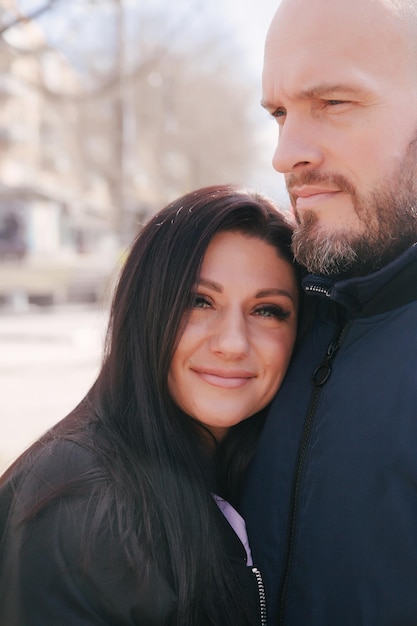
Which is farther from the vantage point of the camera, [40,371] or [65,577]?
[40,371]

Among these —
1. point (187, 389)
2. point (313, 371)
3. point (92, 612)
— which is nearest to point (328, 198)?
point (313, 371)

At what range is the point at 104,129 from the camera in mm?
45844

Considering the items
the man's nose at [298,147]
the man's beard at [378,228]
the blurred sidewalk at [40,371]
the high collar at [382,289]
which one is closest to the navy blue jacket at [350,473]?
the high collar at [382,289]

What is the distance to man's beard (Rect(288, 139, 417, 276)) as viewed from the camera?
205 centimetres

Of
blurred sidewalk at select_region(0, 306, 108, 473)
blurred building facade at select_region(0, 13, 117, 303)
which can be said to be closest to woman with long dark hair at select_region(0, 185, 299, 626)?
blurred sidewalk at select_region(0, 306, 108, 473)

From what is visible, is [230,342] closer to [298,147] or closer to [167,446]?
[167,446]

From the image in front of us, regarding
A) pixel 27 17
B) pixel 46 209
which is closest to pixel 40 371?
pixel 27 17

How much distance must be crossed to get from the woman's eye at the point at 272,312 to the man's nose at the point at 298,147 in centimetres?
51

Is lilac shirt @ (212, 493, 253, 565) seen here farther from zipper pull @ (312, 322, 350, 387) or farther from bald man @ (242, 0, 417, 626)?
zipper pull @ (312, 322, 350, 387)

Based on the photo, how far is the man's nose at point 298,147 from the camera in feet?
7.02

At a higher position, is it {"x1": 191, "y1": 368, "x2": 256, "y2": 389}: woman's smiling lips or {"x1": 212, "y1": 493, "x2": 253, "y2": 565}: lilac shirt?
{"x1": 191, "y1": 368, "x2": 256, "y2": 389}: woman's smiling lips

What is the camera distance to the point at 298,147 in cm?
217

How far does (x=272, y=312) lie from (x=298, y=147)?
0.62 metres

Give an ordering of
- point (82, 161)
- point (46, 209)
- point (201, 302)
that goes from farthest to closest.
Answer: point (82, 161) → point (46, 209) → point (201, 302)
